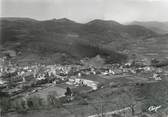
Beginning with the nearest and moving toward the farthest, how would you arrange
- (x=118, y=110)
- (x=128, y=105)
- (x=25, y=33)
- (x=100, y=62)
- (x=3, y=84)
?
(x=118, y=110)
(x=128, y=105)
(x=3, y=84)
(x=100, y=62)
(x=25, y=33)

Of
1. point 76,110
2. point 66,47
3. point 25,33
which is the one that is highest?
point 25,33

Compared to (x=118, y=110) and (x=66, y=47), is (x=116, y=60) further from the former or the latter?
(x=118, y=110)

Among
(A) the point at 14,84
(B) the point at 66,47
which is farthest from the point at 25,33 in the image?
(A) the point at 14,84

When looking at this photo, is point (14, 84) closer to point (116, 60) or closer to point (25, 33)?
point (116, 60)

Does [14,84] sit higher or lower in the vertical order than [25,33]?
lower

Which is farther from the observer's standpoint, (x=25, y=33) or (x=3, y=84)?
(x=25, y=33)

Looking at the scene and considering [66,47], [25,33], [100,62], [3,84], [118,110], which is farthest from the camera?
[25,33]
